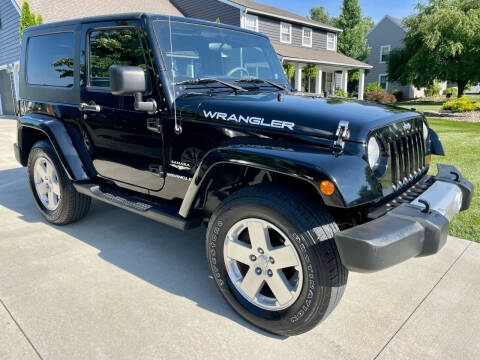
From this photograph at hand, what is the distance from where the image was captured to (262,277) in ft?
7.72

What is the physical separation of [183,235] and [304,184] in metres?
1.88

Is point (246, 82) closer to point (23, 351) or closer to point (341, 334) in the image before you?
point (341, 334)

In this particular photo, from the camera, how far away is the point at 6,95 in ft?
59.5

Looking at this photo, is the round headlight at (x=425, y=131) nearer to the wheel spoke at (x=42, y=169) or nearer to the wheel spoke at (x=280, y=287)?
the wheel spoke at (x=280, y=287)

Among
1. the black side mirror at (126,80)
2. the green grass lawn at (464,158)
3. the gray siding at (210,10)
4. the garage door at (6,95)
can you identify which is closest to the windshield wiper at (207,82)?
the black side mirror at (126,80)

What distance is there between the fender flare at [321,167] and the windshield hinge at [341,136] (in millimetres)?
54

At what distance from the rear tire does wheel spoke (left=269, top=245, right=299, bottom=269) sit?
7.84 ft

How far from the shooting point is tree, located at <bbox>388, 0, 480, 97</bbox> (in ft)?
78.5

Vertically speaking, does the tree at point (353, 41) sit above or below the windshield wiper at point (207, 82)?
above

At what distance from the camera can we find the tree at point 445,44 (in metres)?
23.9

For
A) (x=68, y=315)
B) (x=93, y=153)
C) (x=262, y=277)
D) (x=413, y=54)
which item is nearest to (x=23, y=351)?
(x=68, y=315)

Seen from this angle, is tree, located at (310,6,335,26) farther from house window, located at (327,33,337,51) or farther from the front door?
the front door

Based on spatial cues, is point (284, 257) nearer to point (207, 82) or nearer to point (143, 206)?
point (143, 206)

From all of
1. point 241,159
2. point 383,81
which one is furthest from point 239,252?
point 383,81
